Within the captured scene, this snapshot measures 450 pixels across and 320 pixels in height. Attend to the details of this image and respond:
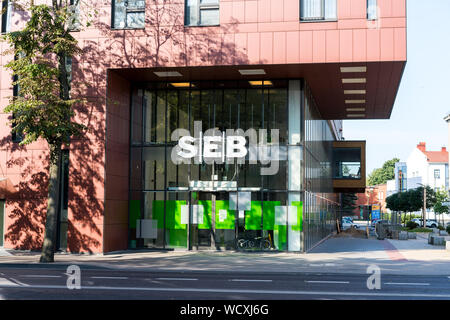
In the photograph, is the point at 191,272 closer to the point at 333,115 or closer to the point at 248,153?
the point at 248,153

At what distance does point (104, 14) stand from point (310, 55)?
9.71m

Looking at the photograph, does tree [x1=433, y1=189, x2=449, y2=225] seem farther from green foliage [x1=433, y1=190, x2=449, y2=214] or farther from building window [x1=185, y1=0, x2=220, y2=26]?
building window [x1=185, y1=0, x2=220, y2=26]

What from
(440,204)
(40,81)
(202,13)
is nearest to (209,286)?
(40,81)

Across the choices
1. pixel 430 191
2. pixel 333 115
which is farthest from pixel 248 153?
pixel 430 191

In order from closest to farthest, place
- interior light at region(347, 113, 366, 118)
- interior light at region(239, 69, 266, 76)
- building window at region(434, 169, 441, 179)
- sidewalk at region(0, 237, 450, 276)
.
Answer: sidewalk at region(0, 237, 450, 276)
interior light at region(239, 69, 266, 76)
interior light at region(347, 113, 366, 118)
building window at region(434, 169, 441, 179)

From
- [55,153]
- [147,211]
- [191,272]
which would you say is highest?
→ [55,153]


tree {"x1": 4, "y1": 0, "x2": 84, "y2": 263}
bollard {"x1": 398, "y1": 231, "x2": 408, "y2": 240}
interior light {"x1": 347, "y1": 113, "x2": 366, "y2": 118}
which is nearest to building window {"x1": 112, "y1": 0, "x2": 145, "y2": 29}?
tree {"x1": 4, "y1": 0, "x2": 84, "y2": 263}

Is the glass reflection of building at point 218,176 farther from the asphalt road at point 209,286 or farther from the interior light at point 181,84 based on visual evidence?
the asphalt road at point 209,286

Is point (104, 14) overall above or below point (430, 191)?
above

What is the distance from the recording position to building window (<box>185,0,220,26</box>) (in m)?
24.9

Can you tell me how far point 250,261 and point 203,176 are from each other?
5.95m

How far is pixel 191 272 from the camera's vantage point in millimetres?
18359

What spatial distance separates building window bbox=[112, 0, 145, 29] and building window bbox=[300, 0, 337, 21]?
7.42 metres
